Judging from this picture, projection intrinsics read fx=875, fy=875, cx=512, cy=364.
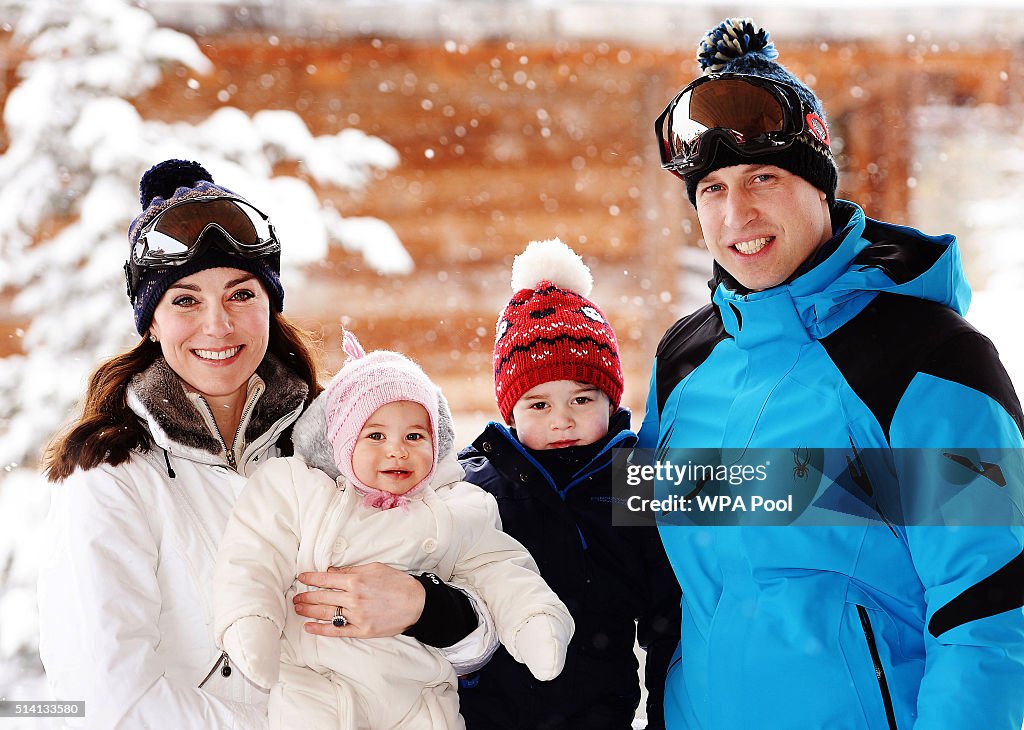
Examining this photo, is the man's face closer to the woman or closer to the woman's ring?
the woman

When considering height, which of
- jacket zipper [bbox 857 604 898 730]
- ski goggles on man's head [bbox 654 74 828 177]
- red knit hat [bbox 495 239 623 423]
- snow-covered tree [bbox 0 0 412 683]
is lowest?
jacket zipper [bbox 857 604 898 730]

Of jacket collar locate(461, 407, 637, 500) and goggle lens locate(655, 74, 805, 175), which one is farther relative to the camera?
jacket collar locate(461, 407, 637, 500)

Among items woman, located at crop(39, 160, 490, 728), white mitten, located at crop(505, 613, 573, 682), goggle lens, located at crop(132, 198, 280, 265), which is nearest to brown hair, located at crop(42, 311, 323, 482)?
woman, located at crop(39, 160, 490, 728)

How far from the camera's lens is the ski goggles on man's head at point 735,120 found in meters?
2.25

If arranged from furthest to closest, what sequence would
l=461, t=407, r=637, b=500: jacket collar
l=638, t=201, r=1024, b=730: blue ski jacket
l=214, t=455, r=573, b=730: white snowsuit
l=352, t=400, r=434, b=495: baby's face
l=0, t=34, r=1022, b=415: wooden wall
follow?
l=0, t=34, r=1022, b=415: wooden wall
l=461, t=407, r=637, b=500: jacket collar
l=352, t=400, r=434, b=495: baby's face
l=214, t=455, r=573, b=730: white snowsuit
l=638, t=201, r=1024, b=730: blue ski jacket

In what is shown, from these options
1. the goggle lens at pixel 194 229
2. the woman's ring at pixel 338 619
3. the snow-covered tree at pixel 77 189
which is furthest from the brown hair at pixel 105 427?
the snow-covered tree at pixel 77 189

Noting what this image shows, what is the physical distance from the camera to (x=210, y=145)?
527 cm

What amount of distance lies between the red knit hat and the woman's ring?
0.89m

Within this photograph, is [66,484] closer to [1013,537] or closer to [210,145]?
[1013,537]

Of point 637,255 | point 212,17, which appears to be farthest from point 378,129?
point 637,255

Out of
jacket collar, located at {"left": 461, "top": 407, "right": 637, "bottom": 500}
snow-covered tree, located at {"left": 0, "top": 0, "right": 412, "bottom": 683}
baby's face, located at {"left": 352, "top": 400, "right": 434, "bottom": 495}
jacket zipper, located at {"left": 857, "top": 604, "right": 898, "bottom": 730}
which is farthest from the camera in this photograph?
snow-covered tree, located at {"left": 0, "top": 0, "right": 412, "bottom": 683}

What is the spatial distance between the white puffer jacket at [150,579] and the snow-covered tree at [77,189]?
10.3 feet

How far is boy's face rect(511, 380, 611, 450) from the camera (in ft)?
8.79

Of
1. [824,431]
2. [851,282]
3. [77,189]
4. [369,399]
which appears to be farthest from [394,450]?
[77,189]
